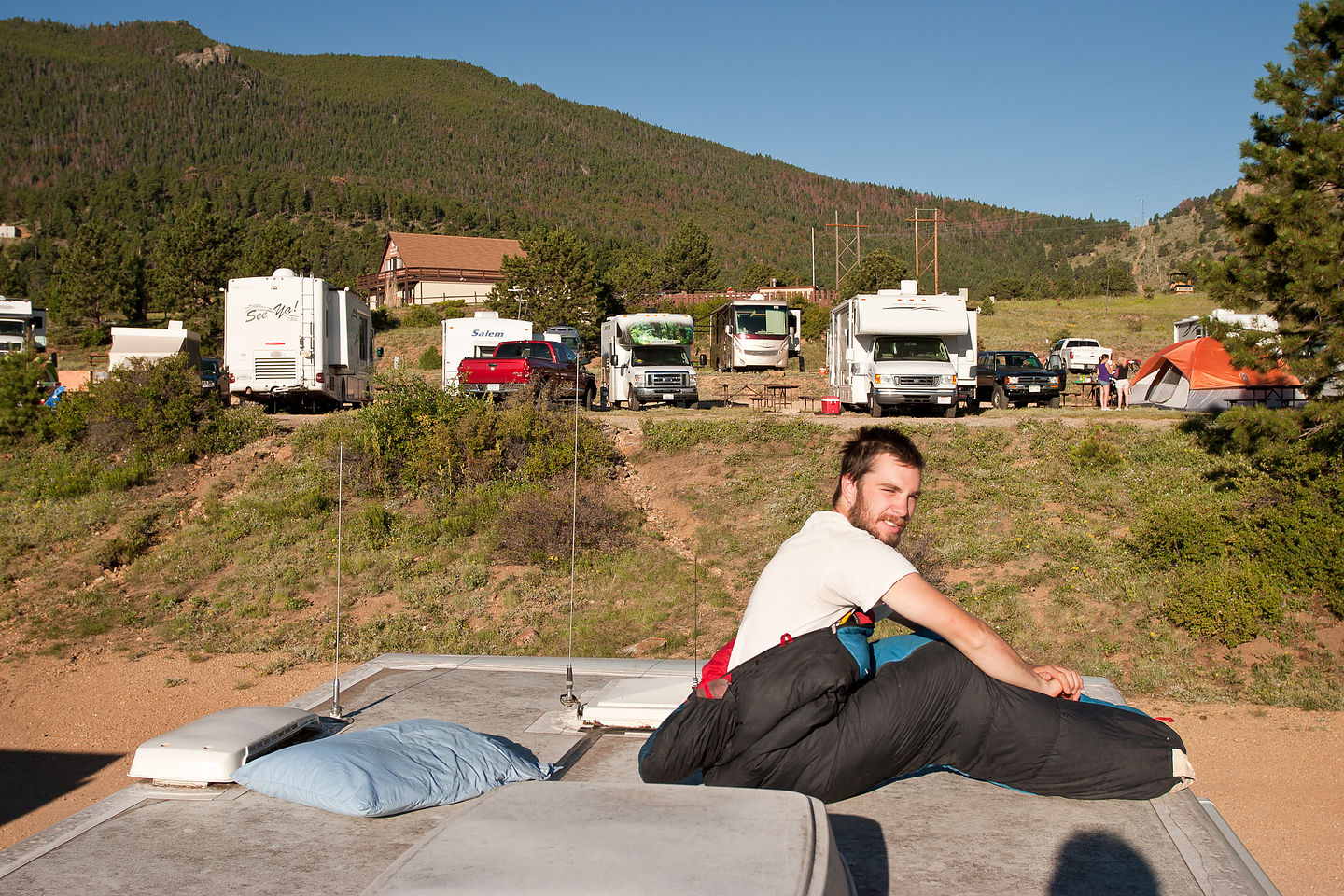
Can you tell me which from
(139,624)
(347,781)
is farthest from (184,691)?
(347,781)

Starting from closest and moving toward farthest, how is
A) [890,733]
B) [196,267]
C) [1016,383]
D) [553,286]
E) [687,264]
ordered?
[890,733] < [1016,383] < [196,267] < [553,286] < [687,264]

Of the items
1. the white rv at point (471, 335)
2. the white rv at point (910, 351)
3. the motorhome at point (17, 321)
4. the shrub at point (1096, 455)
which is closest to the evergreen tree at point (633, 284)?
the motorhome at point (17, 321)

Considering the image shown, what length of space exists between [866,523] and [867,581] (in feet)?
1.33

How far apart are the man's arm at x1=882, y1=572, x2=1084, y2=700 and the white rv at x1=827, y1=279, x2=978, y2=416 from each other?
59.5 feet

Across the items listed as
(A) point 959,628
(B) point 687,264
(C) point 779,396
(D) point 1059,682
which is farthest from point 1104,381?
(B) point 687,264

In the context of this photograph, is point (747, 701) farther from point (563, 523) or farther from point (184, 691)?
point (563, 523)

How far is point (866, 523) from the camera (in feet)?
11.5

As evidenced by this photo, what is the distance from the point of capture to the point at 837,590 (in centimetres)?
319

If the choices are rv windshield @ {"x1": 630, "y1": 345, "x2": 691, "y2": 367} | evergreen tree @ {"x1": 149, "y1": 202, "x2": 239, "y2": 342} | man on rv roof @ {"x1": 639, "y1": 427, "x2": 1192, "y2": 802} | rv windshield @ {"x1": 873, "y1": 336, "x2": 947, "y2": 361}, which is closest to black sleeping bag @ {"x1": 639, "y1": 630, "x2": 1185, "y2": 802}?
man on rv roof @ {"x1": 639, "y1": 427, "x2": 1192, "y2": 802}

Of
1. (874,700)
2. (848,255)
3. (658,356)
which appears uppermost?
(848,255)

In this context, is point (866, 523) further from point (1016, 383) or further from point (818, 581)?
point (1016, 383)

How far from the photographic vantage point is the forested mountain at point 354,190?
180 feet

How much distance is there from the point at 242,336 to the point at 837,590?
21.2m

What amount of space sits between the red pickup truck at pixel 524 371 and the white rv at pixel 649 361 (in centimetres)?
92
